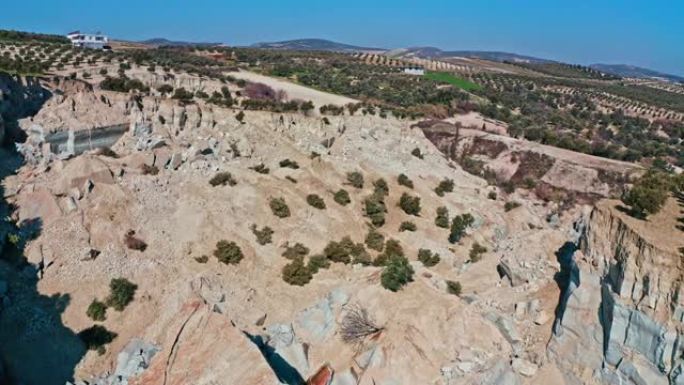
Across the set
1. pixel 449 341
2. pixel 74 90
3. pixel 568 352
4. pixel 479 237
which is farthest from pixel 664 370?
pixel 74 90

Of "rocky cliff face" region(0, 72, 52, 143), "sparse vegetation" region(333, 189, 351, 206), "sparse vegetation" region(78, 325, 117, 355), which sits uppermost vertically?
"rocky cliff face" region(0, 72, 52, 143)

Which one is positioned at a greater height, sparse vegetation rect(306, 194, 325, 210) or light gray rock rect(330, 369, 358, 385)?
sparse vegetation rect(306, 194, 325, 210)

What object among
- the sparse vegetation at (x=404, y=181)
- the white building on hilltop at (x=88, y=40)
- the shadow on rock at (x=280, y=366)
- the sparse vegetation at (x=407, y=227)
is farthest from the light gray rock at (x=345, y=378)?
the white building on hilltop at (x=88, y=40)

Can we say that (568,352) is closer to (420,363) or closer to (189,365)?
(420,363)

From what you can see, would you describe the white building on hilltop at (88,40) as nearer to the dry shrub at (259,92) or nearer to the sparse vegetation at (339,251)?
the dry shrub at (259,92)

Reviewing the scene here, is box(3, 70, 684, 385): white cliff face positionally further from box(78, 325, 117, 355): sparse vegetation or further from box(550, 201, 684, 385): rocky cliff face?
box(78, 325, 117, 355): sparse vegetation

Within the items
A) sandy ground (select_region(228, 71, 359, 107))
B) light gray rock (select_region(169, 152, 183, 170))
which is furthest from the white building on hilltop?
light gray rock (select_region(169, 152, 183, 170))
